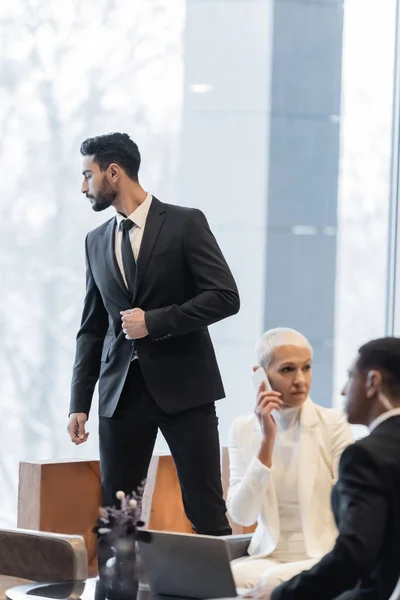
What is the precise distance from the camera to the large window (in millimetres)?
6082

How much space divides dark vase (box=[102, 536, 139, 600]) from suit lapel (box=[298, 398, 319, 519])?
28.9 inches

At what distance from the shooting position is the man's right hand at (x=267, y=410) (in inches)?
A: 124

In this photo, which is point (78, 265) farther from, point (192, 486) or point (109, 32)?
point (192, 486)

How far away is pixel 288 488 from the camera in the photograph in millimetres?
3287

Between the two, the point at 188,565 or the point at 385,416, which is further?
the point at 188,565

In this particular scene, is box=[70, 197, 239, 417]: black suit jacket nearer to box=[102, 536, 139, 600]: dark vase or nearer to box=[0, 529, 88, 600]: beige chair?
box=[0, 529, 88, 600]: beige chair

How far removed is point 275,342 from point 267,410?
28 cm

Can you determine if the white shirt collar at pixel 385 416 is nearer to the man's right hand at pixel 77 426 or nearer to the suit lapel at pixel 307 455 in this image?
the suit lapel at pixel 307 455

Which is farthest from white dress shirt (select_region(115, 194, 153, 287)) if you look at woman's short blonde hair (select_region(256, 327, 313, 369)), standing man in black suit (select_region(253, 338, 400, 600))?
standing man in black suit (select_region(253, 338, 400, 600))

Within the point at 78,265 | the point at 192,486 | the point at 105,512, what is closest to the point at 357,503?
the point at 105,512

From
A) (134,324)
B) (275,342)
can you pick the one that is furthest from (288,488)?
(134,324)

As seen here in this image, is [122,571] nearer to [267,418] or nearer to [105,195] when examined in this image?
[267,418]

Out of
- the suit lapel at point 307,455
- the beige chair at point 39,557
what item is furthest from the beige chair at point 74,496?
the suit lapel at point 307,455

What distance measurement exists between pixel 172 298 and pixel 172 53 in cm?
267
